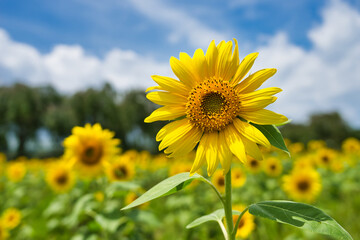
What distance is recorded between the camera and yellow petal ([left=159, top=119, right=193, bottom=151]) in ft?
4.91

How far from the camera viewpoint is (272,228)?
455cm

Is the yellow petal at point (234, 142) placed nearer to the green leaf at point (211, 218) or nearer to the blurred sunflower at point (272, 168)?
the green leaf at point (211, 218)

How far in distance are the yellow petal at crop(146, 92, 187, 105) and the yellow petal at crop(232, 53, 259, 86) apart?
304mm

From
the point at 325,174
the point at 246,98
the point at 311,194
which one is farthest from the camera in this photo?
the point at 325,174

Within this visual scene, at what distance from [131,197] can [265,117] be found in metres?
3.74

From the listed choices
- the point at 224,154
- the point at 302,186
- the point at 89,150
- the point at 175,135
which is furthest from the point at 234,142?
the point at 302,186

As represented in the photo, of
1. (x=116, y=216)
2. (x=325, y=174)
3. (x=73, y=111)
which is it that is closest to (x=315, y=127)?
(x=325, y=174)

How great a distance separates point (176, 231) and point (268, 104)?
516 centimetres

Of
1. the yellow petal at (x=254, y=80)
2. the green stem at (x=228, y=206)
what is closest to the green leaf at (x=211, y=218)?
the green stem at (x=228, y=206)

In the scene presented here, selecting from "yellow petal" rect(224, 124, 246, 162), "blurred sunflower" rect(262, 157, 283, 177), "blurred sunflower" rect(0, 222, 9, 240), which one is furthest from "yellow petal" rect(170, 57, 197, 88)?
"blurred sunflower" rect(0, 222, 9, 240)

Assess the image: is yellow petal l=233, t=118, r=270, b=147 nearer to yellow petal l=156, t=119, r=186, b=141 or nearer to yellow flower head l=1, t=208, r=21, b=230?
yellow petal l=156, t=119, r=186, b=141

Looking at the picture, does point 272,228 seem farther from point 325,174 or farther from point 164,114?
point 325,174

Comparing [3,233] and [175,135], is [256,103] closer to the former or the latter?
[175,135]

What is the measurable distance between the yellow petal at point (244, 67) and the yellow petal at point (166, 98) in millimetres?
304
